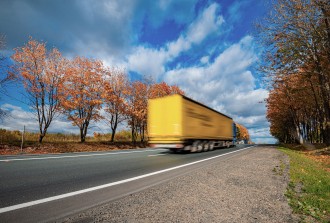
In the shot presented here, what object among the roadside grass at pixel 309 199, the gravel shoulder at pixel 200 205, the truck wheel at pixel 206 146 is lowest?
the roadside grass at pixel 309 199

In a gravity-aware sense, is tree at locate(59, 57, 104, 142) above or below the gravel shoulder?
above

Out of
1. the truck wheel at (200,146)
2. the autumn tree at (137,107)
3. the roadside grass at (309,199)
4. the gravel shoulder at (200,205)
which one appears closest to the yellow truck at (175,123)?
the truck wheel at (200,146)

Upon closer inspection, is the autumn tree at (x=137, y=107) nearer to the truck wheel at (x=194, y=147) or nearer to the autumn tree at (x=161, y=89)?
the autumn tree at (x=161, y=89)

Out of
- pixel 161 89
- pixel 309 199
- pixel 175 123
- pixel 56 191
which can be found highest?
pixel 161 89

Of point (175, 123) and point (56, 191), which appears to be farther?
point (175, 123)

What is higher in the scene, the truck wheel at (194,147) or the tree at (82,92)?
the tree at (82,92)

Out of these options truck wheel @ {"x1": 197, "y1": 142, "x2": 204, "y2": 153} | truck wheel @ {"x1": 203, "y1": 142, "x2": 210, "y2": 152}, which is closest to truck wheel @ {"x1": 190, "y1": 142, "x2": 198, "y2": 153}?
truck wheel @ {"x1": 197, "y1": 142, "x2": 204, "y2": 153}

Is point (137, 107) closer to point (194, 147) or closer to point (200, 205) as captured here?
point (194, 147)

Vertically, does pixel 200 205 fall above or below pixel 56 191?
below

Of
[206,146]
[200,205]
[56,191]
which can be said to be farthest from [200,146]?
[56,191]

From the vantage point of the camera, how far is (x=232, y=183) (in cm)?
522

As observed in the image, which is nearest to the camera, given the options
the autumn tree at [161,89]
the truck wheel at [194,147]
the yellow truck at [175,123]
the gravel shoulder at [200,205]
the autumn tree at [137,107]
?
the gravel shoulder at [200,205]

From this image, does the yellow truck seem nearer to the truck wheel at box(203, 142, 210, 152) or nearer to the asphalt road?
the truck wheel at box(203, 142, 210, 152)

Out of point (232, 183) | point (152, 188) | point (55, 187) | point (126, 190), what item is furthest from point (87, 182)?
point (232, 183)
